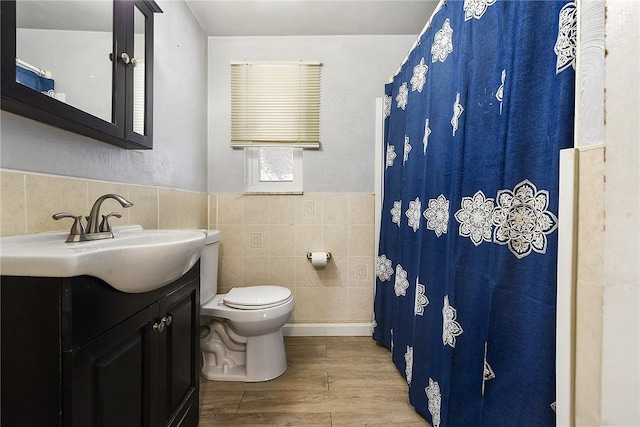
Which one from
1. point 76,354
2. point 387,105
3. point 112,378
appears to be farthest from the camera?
point 387,105

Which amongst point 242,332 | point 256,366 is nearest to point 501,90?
point 242,332

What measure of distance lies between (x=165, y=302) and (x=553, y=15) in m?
1.36

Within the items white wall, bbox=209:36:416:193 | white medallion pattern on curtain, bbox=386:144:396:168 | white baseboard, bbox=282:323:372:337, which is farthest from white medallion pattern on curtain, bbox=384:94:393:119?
white baseboard, bbox=282:323:372:337

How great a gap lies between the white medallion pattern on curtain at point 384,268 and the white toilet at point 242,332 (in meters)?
0.66

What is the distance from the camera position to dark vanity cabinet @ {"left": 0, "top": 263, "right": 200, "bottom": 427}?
60cm

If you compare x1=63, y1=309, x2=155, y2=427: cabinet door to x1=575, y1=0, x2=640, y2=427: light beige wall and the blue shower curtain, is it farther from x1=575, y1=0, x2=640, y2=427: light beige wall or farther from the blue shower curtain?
the blue shower curtain

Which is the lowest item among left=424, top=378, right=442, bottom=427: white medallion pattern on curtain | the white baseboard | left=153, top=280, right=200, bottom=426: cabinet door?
the white baseboard

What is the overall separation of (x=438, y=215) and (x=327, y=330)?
140 cm

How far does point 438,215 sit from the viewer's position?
126cm

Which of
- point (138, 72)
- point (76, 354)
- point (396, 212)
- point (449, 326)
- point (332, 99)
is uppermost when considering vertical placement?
point (332, 99)

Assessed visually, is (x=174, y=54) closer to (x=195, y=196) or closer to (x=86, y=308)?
(x=195, y=196)

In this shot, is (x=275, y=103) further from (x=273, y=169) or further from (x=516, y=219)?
(x=516, y=219)

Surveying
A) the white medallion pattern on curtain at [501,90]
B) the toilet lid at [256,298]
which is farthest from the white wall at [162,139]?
the white medallion pattern on curtain at [501,90]

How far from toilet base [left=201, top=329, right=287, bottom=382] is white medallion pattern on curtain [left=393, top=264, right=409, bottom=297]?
2.46ft
